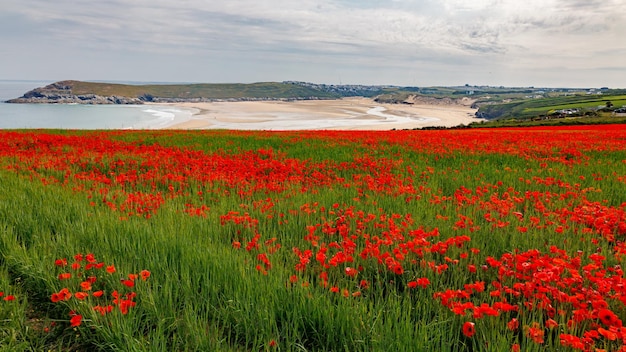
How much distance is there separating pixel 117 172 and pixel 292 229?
6.81 metres

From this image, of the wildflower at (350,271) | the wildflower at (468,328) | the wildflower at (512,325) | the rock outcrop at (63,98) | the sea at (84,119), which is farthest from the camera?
the rock outcrop at (63,98)

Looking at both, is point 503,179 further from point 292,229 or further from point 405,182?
point 292,229

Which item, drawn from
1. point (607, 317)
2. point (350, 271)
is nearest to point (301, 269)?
point (350, 271)

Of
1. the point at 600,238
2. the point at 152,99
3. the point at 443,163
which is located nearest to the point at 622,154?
the point at 443,163

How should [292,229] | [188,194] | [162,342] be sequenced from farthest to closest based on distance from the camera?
1. [188,194]
2. [292,229]
3. [162,342]

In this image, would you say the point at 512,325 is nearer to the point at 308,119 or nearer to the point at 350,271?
the point at 350,271

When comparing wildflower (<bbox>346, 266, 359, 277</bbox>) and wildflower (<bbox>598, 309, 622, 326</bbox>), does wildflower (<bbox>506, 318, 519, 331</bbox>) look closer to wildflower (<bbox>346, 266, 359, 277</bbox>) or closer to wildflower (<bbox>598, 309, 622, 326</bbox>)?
wildflower (<bbox>598, 309, 622, 326</bbox>)

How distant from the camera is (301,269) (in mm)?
3508

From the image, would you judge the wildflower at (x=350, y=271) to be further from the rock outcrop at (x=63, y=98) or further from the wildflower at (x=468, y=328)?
the rock outcrop at (x=63, y=98)

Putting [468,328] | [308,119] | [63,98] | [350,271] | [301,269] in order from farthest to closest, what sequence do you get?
1. [63,98]
2. [308,119]
3. [301,269]
4. [350,271]
5. [468,328]

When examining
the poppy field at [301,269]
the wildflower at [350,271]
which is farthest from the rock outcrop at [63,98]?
the wildflower at [350,271]

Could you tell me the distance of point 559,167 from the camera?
34.6 feet

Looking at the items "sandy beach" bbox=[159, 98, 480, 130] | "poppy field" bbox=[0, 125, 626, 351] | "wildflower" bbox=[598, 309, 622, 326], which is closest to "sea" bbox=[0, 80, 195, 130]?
"sandy beach" bbox=[159, 98, 480, 130]

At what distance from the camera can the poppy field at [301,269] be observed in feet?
8.60
